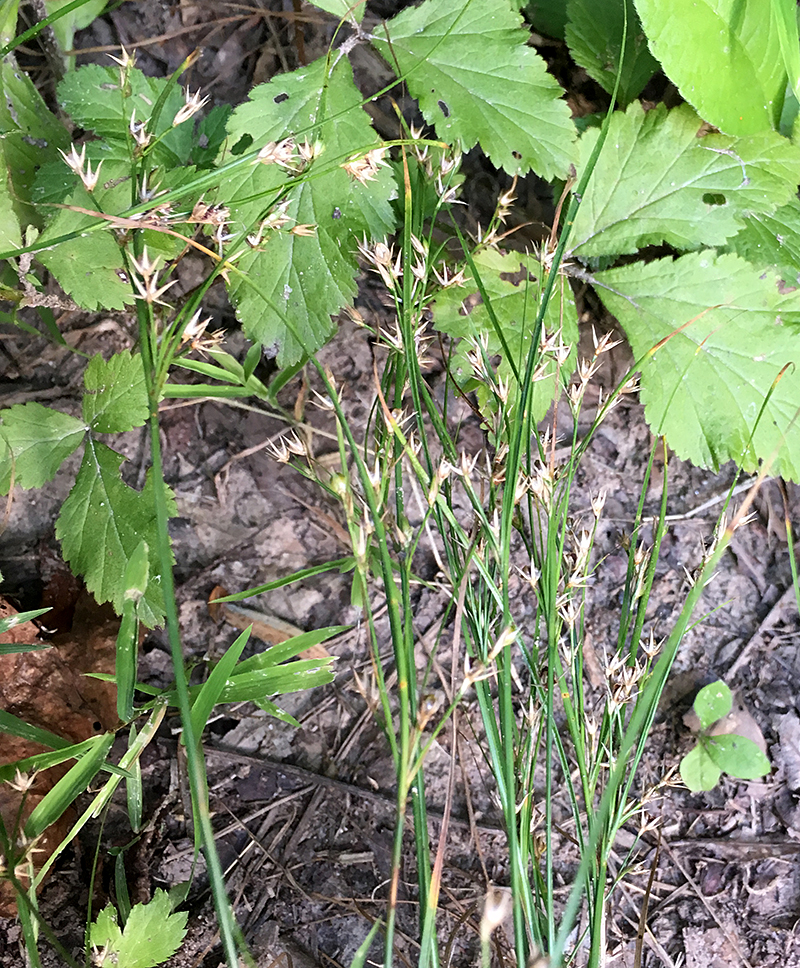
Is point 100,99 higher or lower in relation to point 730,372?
higher

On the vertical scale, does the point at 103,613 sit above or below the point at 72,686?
above

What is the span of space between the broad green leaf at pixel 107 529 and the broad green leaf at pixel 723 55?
60.4 inches

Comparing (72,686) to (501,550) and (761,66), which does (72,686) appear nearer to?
(501,550)

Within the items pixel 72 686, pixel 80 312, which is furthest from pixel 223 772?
pixel 80 312

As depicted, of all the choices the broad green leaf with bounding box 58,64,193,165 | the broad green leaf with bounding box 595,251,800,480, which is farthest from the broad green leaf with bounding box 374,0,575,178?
the broad green leaf with bounding box 58,64,193,165

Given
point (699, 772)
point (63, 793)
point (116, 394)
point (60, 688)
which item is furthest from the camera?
point (699, 772)

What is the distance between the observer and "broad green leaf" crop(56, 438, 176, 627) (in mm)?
1528

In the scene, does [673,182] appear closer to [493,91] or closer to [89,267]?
[493,91]

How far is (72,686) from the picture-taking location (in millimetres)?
1711

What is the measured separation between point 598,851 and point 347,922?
0.79m

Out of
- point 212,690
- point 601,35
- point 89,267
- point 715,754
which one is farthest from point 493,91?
point 715,754

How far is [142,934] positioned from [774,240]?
2291 millimetres

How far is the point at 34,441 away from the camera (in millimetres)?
1596

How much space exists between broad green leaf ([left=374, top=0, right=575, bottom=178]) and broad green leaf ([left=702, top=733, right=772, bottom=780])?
1518 mm
